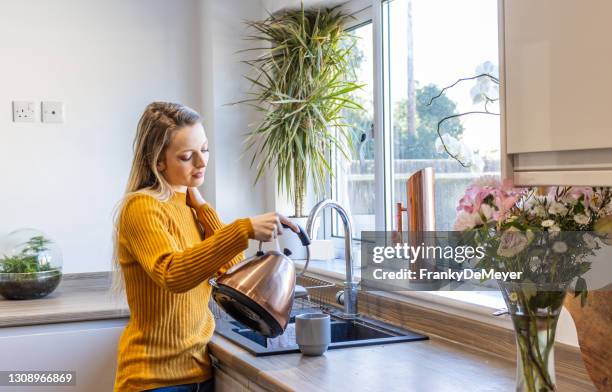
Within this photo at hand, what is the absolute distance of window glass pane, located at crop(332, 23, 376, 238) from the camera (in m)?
2.89

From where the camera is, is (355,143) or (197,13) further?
(197,13)

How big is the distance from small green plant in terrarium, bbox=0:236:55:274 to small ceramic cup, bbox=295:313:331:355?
1274 millimetres

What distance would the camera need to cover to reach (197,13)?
3.31 meters

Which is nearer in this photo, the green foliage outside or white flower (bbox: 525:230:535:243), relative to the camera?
white flower (bbox: 525:230:535:243)

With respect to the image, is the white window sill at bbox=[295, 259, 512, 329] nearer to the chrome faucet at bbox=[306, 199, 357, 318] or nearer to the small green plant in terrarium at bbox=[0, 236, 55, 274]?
the chrome faucet at bbox=[306, 199, 357, 318]

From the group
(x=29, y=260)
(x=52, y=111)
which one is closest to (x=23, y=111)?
(x=52, y=111)

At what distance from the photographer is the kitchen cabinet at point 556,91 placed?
3.70 feet

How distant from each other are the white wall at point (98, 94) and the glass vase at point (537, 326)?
2067 mm

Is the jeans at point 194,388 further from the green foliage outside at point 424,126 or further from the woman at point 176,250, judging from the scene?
the green foliage outside at point 424,126

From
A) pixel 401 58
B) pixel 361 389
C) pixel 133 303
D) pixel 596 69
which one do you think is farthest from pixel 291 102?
pixel 596 69

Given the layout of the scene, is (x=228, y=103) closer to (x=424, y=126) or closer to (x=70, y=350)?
(x=424, y=126)

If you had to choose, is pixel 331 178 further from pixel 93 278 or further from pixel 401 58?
pixel 93 278

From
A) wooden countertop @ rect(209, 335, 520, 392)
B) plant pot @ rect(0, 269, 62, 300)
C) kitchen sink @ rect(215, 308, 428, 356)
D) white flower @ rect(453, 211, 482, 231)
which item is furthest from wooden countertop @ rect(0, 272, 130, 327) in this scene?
white flower @ rect(453, 211, 482, 231)

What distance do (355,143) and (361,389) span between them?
1.58 m
